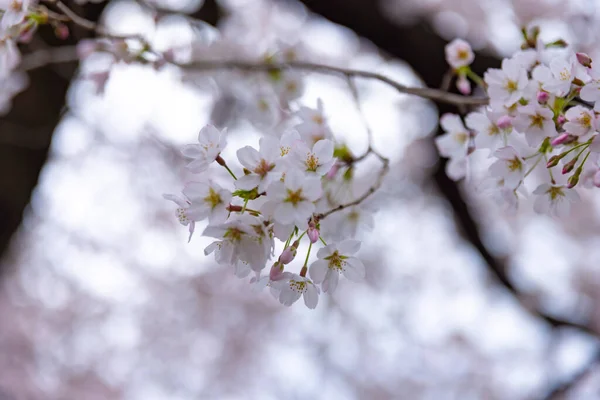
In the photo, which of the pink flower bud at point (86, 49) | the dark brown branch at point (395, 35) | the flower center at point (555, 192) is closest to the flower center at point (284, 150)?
the flower center at point (555, 192)

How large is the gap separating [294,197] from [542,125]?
0.34 meters

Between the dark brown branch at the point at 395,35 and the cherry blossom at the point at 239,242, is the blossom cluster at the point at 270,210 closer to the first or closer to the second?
the cherry blossom at the point at 239,242

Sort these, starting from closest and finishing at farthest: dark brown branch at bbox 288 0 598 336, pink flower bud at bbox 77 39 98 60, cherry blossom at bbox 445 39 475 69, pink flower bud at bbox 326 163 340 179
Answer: pink flower bud at bbox 326 163 340 179 < cherry blossom at bbox 445 39 475 69 < pink flower bud at bbox 77 39 98 60 < dark brown branch at bbox 288 0 598 336

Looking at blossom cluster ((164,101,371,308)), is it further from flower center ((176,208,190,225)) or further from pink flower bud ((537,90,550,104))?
pink flower bud ((537,90,550,104))

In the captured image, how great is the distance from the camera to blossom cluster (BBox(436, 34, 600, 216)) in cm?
60

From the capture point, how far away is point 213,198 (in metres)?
0.56

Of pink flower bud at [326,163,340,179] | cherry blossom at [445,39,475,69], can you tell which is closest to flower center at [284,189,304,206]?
pink flower bud at [326,163,340,179]

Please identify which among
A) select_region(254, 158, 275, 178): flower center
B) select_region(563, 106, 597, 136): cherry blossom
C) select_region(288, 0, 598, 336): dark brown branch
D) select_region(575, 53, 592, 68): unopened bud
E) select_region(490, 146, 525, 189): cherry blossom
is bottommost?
select_region(254, 158, 275, 178): flower center

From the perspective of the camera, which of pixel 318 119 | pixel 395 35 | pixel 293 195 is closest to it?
pixel 293 195

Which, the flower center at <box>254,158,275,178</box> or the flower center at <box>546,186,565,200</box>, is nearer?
the flower center at <box>254,158,275,178</box>

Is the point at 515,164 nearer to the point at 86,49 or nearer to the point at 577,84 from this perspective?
the point at 577,84

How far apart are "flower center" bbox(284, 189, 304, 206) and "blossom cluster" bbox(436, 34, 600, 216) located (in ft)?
0.95

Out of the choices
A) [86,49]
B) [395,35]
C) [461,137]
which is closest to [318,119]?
[461,137]

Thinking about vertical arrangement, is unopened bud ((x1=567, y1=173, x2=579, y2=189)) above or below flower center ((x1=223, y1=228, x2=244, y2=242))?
above
